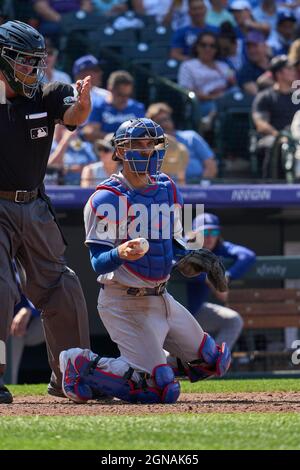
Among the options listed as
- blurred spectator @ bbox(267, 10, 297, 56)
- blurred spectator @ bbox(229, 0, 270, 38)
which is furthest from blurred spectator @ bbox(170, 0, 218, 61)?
blurred spectator @ bbox(267, 10, 297, 56)

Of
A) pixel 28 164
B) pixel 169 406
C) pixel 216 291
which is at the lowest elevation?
pixel 169 406

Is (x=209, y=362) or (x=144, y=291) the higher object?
(x=144, y=291)

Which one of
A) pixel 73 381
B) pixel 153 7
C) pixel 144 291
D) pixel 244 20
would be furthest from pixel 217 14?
pixel 73 381

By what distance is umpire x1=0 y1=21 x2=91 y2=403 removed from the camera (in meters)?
5.62

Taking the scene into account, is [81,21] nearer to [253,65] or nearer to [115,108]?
[253,65]

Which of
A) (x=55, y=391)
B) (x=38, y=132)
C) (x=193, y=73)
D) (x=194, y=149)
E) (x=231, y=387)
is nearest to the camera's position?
(x=38, y=132)

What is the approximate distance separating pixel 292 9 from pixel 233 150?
13.3 feet

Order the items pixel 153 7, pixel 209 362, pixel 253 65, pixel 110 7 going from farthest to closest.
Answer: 1. pixel 153 7
2. pixel 110 7
3. pixel 253 65
4. pixel 209 362

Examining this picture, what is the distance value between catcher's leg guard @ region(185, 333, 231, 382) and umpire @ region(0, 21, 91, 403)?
762 mm

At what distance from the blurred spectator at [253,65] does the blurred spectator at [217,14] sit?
29.1 inches

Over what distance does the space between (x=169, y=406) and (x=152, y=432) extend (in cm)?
119

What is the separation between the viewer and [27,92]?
5.70 meters

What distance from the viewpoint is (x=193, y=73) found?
12.2 m

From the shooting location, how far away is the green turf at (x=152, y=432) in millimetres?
3994
